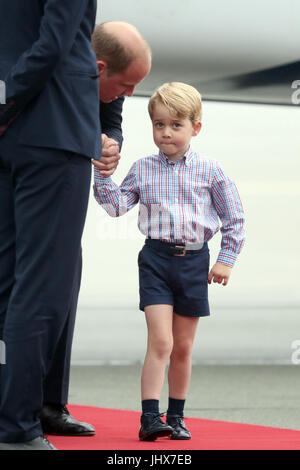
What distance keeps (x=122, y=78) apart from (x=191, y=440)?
903mm

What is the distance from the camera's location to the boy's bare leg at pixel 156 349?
6.72 feet

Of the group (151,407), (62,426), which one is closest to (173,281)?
(151,407)

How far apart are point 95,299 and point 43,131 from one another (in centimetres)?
377

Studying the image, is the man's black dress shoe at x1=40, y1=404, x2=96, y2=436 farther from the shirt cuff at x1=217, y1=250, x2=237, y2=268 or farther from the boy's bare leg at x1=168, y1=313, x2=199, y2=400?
the shirt cuff at x1=217, y1=250, x2=237, y2=268

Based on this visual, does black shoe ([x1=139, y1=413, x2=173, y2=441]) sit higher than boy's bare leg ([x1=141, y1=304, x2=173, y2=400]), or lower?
lower

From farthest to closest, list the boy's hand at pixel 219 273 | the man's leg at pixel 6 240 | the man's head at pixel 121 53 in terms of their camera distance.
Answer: the boy's hand at pixel 219 273, the man's head at pixel 121 53, the man's leg at pixel 6 240

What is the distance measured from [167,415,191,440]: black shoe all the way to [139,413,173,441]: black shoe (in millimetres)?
51

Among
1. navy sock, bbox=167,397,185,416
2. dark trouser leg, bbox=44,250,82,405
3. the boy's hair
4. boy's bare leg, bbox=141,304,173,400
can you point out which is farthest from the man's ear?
navy sock, bbox=167,397,185,416

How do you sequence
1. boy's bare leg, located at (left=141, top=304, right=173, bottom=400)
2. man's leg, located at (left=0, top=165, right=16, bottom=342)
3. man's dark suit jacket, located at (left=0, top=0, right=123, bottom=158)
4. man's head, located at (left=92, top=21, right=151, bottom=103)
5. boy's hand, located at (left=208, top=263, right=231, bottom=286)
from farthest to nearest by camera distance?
boy's hand, located at (left=208, top=263, right=231, bottom=286) < boy's bare leg, located at (left=141, top=304, right=173, bottom=400) < man's head, located at (left=92, top=21, right=151, bottom=103) < man's leg, located at (left=0, top=165, right=16, bottom=342) < man's dark suit jacket, located at (left=0, top=0, right=123, bottom=158)

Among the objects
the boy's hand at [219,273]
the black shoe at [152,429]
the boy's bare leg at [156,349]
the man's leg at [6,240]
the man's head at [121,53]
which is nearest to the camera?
the man's leg at [6,240]

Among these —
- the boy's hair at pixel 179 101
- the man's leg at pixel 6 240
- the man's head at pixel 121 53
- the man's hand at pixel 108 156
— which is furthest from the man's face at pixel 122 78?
the man's leg at pixel 6 240

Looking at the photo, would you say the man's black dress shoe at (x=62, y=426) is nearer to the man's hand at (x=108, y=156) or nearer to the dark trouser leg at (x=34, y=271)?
the dark trouser leg at (x=34, y=271)

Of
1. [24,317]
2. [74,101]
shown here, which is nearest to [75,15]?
[74,101]

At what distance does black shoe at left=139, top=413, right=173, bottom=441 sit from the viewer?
6.31 ft
